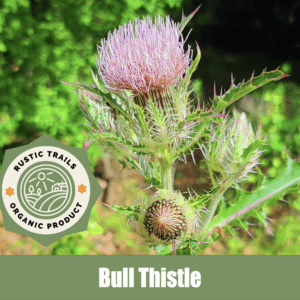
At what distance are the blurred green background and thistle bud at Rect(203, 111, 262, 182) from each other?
102 centimetres

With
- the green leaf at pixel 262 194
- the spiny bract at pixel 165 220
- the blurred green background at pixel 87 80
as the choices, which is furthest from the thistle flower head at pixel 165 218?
the blurred green background at pixel 87 80

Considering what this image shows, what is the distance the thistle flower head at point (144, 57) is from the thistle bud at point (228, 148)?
0.23m

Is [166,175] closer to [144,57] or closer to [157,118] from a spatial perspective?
[157,118]

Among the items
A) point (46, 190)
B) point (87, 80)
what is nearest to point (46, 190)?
point (46, 190)

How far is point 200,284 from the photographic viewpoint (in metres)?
0.90

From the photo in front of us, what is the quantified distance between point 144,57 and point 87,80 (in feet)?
4.20

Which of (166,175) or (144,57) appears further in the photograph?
(166,175)

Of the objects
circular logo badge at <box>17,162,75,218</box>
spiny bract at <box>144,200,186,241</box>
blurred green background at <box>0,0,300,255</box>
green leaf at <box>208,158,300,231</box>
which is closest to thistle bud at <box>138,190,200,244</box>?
spiny bract at <box>144,200,186,241</box>

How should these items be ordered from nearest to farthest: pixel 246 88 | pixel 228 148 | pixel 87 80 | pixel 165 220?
pixel 246 88
pixel 165 220
pixel 228 148
pixel 87 80

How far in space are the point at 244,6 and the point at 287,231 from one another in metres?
1.40

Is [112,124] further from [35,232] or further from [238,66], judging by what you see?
[238,66]

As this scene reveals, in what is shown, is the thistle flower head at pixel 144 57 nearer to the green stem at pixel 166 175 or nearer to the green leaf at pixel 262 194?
the green stem at pixel 166 175

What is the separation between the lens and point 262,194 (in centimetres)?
97

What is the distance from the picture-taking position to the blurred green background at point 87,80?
188cm
